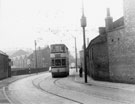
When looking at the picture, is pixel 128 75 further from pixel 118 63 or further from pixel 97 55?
pixel 97 55

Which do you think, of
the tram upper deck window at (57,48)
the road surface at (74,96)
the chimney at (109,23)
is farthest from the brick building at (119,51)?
the tram upper deck window at (57,48)

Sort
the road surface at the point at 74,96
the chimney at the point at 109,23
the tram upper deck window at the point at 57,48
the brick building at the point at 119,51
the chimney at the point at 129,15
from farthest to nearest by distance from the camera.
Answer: the tram upper deck window at the point at 57,48
the chimney at the point at 109,23
the brick building at the point at 119,51
the chimney at the point at 129,15
the road surface at the point at 74,96

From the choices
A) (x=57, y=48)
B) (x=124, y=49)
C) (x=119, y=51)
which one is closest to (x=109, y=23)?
(x=119, y=51)

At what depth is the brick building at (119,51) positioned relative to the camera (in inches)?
808

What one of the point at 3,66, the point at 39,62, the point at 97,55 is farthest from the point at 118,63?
the point at 39,62

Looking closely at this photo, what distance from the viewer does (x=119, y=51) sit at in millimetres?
22234

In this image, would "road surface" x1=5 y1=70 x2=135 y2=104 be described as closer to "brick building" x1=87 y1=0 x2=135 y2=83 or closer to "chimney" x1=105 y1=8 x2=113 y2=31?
"brick building" x1=87 y1=0 x2=135 y2=83

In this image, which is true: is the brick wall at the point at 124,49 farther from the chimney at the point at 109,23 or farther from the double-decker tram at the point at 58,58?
the double-decker tram at the point at 58,58

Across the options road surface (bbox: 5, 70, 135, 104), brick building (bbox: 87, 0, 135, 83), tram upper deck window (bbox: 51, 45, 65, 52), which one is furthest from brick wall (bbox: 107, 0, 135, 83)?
tram upper deck window (bbox: 51, 45, 65, 52)

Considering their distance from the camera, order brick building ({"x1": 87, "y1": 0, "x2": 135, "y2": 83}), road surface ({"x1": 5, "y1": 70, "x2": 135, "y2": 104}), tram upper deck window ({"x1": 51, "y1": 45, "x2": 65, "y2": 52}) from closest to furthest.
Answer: road surface ({"x1": 5, "y1": 70, "x2": 135, "y2": 104}) → brick building ({"x1": 87, "y1": 0, "x2": 135, "y2": 83}) → tram upper deck window ({"x1": 51, "y1": 45, "x2": 65, "y2": 52})

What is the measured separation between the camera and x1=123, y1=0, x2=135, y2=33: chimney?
20.4 metres

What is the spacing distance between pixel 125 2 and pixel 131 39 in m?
3.24

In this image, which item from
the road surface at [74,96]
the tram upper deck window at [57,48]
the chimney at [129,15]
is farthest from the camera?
the tram upper deck window at [57,48]

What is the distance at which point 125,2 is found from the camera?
21.2m
